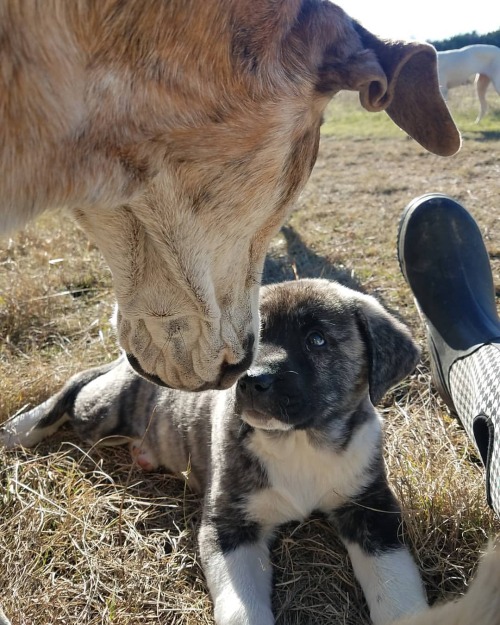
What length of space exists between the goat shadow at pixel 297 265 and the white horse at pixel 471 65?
8486 mm

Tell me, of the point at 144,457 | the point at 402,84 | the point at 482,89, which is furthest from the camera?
the point at 482,89

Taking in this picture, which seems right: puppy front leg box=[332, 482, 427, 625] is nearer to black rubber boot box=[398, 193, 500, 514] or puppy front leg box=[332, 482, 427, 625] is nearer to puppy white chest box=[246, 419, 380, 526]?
puppy white chest box=[246, 419, 380, 526]

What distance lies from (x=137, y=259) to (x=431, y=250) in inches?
85.9

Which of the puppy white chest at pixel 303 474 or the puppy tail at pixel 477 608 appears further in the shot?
the puppy white chest at pixel 303 474

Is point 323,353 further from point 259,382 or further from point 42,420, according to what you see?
point 42,420

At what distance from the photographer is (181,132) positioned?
4.30 feet

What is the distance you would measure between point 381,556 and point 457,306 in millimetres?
1404

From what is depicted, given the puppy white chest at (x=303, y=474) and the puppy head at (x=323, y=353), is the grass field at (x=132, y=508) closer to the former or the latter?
the puppy white chest at (x=303, y=474)

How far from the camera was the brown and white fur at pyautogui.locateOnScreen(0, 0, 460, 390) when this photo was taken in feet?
3.82

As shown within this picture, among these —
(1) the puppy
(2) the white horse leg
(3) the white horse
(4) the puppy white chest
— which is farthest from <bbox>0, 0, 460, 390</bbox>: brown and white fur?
(2) the white horse leg

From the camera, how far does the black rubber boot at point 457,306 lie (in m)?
2.52

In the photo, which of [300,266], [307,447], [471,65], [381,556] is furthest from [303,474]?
[471,65]

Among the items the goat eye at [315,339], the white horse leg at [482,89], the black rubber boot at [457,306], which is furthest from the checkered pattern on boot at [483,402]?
the white horse leg at [482,89]

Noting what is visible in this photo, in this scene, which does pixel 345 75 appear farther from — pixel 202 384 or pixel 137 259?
pixel 202 384
